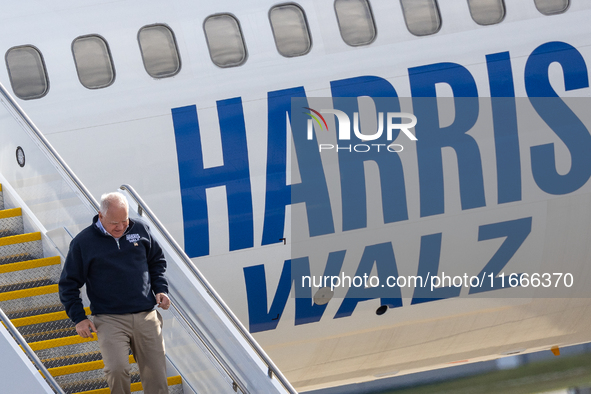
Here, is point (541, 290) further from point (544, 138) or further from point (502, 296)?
point (544, 138)

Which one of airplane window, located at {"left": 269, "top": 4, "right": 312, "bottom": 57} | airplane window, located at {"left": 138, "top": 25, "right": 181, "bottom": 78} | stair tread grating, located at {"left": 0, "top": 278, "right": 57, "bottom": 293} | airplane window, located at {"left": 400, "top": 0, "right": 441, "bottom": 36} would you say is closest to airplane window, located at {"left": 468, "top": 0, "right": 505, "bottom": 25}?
airplane window, located at {"left": 400, "top": 0, "right": 441, "bottom": 36}

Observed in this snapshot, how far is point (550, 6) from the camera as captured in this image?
709cm

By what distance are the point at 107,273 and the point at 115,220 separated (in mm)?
335

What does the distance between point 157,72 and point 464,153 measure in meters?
3.05

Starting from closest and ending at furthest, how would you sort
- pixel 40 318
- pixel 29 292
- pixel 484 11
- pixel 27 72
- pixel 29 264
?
pixel 40 318 → pixel 29 292 → pixel 29 264 → pixel 27 72 → pixel 484 11

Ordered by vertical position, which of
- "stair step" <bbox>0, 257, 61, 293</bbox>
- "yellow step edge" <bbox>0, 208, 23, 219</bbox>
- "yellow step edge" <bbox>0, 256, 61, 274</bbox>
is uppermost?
"yellow step edge" <bbox>0, 208, 23, 219</bbox>

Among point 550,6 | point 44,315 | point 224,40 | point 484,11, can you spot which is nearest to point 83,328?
point 44,315

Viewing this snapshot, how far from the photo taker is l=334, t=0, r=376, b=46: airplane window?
6.75 metres

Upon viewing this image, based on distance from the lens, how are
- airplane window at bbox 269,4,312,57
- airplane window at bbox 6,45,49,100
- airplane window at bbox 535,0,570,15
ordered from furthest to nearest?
airplane window at bbox 535,0,570,15 → airplane window at bbox 269,4,312,57 → airplane window at bbox 6,45,49,100

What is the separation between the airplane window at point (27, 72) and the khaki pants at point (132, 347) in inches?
115

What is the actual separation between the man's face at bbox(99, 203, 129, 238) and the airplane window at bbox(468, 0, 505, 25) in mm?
4458

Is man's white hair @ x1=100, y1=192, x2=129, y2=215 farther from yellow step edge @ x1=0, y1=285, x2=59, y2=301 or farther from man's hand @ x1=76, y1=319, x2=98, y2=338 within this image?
yellow step edge @ x1=0, y1=285, x2=59, y2=301

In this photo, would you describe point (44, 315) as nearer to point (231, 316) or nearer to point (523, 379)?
point (231, 316)

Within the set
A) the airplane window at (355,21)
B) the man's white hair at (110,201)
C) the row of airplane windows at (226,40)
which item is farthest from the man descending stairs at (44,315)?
the airplane window at (355,21)
